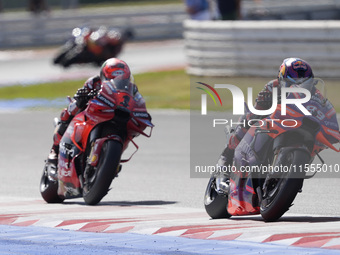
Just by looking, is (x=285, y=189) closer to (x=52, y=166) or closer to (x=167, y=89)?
(x=52, y=166)

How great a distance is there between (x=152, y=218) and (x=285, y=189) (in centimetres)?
144

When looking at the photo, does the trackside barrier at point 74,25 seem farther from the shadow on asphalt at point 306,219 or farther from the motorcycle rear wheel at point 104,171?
the shadow on asphalt at point 306,219

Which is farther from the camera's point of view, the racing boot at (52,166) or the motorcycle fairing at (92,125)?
the racing boot at (52,166)

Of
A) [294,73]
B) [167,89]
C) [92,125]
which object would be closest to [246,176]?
[294,73]

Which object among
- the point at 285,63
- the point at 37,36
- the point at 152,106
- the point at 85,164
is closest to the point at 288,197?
the point at 285,63

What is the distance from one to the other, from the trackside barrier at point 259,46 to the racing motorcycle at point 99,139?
445 inches

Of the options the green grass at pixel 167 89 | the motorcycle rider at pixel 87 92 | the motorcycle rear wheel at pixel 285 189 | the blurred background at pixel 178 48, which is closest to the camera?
the motorcycle rear wheel at pixel 285 189

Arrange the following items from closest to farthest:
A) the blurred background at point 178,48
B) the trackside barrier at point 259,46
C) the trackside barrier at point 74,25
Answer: the trackside barrier at point 259,46 < the blurred background at point 178,48 < the trackside barrier at point 74,25

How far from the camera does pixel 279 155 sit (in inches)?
317

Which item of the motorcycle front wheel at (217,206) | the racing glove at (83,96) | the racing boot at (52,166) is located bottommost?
the motorcycle front wheel at (217,206)

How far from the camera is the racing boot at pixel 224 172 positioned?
890 cm

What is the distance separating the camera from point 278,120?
Answer: 814cm

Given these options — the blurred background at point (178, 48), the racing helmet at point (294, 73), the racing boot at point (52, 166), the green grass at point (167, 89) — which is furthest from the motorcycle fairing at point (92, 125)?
the blurred background at point (178, 48)

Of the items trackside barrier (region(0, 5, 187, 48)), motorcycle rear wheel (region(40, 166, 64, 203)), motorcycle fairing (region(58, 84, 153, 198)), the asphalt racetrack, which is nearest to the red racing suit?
→ motorcycle fairing (region(58, 84, 153, 198))
